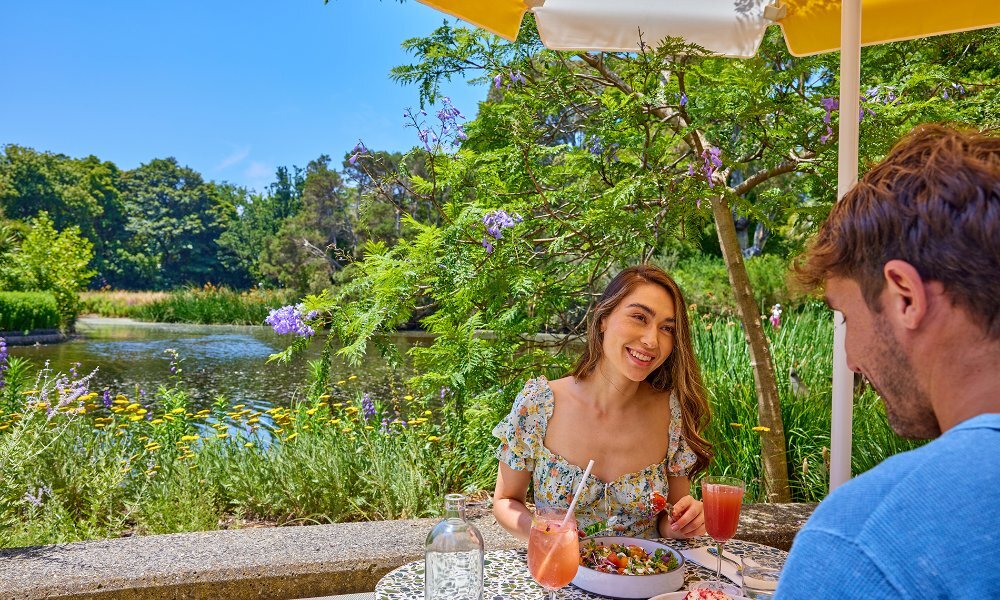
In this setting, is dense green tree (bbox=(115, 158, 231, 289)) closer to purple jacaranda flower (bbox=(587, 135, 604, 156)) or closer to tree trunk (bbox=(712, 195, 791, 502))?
purple jacaranda flower (bbox=(587, 135, 604, 156))

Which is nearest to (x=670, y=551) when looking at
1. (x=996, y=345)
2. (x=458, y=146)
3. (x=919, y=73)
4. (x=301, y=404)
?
(x=996, y=345)

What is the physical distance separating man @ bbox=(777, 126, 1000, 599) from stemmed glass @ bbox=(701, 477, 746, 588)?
A: 0.75 meters

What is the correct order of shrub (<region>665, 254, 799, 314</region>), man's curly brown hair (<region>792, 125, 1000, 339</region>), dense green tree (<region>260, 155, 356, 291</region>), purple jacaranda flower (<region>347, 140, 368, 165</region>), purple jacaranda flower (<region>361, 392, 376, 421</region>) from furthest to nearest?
dense green tree (<region>260, 155, 356, 291</region>) → shrub (<region>665, 254, 799, 314</region>) → purple jacaranda flower (<region>361, 392, 376, 421</region>) → purple jacaranda flower (<region>347, 140, 368, 165</region>) → man's curly brown hair (<region>792, 125, 1000, 339</region>)

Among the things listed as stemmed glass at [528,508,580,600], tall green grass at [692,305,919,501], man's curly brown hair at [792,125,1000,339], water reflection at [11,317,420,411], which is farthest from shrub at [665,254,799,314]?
man's curly brown hair at [792,125,1000,339]

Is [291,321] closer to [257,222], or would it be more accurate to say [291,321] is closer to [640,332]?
[640,332]

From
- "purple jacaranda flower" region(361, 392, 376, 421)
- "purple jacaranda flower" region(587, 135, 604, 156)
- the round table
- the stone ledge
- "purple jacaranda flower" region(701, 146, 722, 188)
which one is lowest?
the stone ledge

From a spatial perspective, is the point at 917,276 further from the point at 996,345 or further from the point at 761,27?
the point at 761,27

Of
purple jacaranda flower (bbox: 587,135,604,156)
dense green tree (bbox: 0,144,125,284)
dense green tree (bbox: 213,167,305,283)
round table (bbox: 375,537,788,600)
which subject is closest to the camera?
round table (bbox: 375,537,788,600)

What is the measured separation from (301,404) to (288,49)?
12378 centimetres

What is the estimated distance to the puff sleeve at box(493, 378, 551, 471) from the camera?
6.56 feet

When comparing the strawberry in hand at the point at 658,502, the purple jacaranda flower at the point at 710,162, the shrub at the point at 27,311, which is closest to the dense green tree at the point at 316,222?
the shrub at the point at 27,311

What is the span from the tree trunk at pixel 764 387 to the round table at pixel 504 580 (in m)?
1.93

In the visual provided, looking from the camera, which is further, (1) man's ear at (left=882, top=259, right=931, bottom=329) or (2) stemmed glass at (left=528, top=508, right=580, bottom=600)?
(2) stemmed glass at (left=528, top=508, right=580, bottom=600)

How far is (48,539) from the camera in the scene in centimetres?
304
